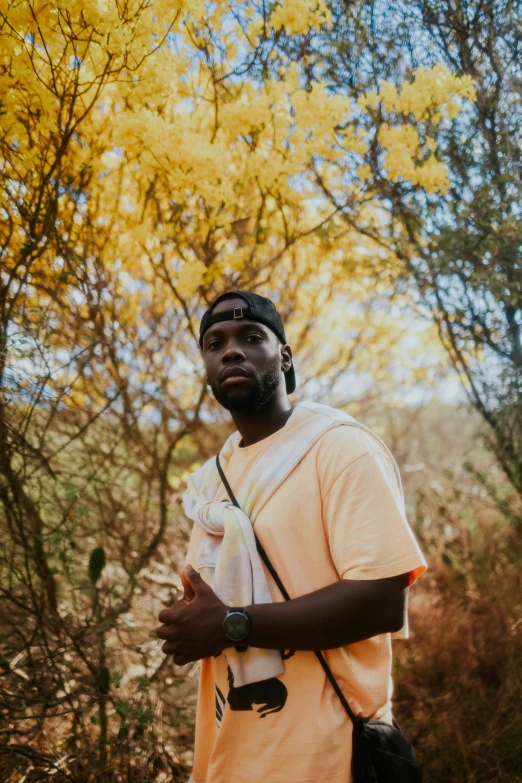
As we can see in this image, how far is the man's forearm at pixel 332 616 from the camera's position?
3.88 ft

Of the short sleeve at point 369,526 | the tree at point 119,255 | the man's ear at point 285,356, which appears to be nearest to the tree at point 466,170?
the tree at point 119,255

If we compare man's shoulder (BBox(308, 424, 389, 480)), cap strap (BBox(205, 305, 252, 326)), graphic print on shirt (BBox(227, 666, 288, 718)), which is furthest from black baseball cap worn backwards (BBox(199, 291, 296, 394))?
graphic print on shirt (BBox(227, 666, 288, 718))

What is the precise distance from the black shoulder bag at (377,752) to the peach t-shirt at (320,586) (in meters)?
0.02

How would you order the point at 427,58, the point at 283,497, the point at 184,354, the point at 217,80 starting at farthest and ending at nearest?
the point at 184,354
the point at 217,80
the point at 427,58
the point at 283,497

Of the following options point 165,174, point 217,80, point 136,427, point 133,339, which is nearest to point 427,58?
point 217,80

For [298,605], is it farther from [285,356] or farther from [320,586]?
[285,356]

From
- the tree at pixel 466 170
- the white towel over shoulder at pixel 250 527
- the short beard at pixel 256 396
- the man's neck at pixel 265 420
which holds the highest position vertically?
the tree at pixel 466 170

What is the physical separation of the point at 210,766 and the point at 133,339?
257cm

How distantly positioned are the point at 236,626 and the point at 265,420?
0.59m

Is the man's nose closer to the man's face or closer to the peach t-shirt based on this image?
the man's face

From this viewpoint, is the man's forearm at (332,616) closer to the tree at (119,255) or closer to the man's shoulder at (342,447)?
the man's shoulder at (342,447)

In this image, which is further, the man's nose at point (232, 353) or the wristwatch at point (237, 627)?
the man's nose at point (232, 353)

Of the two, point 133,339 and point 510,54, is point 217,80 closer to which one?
point 510,54

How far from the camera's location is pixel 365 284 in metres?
4.14
